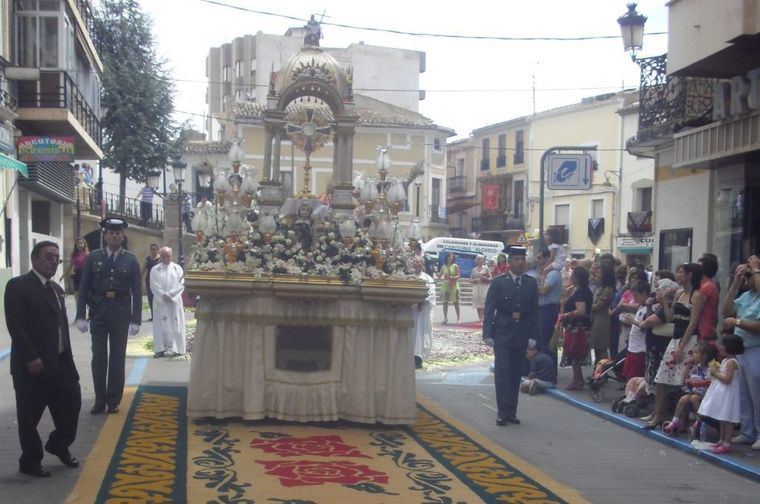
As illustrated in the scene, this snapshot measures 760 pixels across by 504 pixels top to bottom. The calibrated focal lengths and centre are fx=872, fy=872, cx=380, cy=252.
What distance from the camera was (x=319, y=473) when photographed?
23.3 ft

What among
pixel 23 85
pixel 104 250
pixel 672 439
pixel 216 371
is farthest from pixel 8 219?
pixel 672 439

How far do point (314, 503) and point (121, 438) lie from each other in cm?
269

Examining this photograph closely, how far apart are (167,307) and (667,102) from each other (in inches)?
353

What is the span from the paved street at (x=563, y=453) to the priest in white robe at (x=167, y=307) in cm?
164

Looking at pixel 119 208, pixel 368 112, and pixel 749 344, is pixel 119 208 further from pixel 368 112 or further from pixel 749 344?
pixel 749 344

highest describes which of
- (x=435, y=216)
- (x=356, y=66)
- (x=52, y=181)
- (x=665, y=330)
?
(x=356, y=66)

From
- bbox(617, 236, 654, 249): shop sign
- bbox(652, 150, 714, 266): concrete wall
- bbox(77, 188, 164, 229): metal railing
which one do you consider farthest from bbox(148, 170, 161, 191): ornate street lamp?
bbox(617, 236, 654, 249): shop sign

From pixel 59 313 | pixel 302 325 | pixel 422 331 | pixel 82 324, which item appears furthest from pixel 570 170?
pixel 59 313

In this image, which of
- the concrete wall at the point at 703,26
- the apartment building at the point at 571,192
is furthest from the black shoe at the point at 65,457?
the apartment building at the point at 571,192

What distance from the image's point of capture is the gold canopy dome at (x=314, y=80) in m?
10.6

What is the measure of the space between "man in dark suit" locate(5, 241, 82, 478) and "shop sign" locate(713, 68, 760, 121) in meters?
8.89

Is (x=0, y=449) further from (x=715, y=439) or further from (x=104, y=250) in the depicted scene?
(x=715, y=439)

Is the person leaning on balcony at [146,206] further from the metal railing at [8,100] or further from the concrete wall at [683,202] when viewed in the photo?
the concrete wall at [683,202]

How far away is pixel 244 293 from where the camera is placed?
8.73 meters
